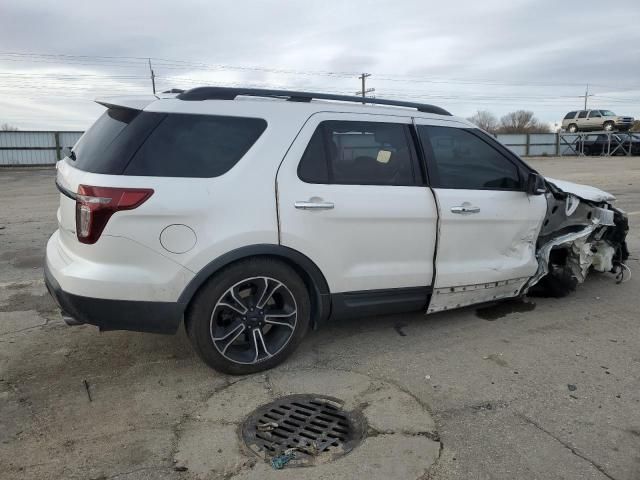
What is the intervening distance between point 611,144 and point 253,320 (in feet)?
130

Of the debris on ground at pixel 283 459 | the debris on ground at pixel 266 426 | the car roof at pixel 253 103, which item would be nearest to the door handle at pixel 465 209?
the car roof at pixel 253 103

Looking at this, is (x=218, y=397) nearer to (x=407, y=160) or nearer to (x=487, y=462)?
(x=487, y=462)

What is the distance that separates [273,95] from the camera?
3713 mm

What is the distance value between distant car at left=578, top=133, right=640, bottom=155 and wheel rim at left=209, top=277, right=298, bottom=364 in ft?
128

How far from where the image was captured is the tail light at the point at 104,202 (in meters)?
3.15

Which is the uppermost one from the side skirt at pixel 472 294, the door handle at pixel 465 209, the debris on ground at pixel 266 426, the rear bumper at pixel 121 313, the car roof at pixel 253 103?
the car roof at pixel 253 103

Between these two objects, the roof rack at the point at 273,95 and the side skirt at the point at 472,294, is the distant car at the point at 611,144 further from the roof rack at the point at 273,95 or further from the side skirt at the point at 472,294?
the roof rack at the point at 273,95

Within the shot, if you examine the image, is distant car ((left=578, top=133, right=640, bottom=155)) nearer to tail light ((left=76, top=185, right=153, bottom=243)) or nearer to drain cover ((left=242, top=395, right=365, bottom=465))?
drain cover ((left=242, top=395, right=365, bottom=465))

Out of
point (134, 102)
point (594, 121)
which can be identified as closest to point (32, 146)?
point (134, 102)

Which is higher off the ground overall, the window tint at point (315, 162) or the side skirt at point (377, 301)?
the window tint at point (315, 162)

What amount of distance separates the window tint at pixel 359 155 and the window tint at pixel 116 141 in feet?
3.30

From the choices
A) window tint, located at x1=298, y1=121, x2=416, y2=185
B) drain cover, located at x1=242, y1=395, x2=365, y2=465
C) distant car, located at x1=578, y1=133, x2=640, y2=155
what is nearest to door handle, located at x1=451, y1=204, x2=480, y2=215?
window tint, located at x1=298, y1=121, x2=416, y2=185

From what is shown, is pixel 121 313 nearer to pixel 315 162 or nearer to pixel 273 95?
pixel 315 162

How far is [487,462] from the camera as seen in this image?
108 inches
